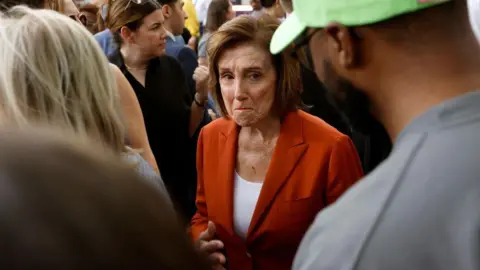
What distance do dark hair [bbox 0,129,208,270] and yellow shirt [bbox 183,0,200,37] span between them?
5.91 metres

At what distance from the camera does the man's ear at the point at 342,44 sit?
3.77ft

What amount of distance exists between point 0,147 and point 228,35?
1620 mm

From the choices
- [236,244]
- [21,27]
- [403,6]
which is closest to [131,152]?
[21,27]

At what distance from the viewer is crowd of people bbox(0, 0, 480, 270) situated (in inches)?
19.1

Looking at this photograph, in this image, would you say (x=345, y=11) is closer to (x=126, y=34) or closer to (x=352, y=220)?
(x=352, y=220)

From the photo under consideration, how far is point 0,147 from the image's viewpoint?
50 centimetres

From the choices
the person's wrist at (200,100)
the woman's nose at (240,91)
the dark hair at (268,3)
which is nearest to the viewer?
the woman's nose at (240,91)

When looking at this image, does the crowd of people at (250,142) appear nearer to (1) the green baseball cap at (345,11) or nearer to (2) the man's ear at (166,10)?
(1) the green baseball cap at (345,11)

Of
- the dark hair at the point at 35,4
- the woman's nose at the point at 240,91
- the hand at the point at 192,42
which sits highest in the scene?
the dark hair at the point at 35,4

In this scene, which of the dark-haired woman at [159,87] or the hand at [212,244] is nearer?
the hand at [212,244]

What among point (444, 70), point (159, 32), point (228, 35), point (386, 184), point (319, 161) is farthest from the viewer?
point (159, 32)

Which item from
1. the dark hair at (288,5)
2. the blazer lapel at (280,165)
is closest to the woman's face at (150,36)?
the blazer lapel at (280,165)

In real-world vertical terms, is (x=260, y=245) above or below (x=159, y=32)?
below

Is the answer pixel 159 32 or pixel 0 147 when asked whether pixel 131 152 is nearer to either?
pixel 0 147
